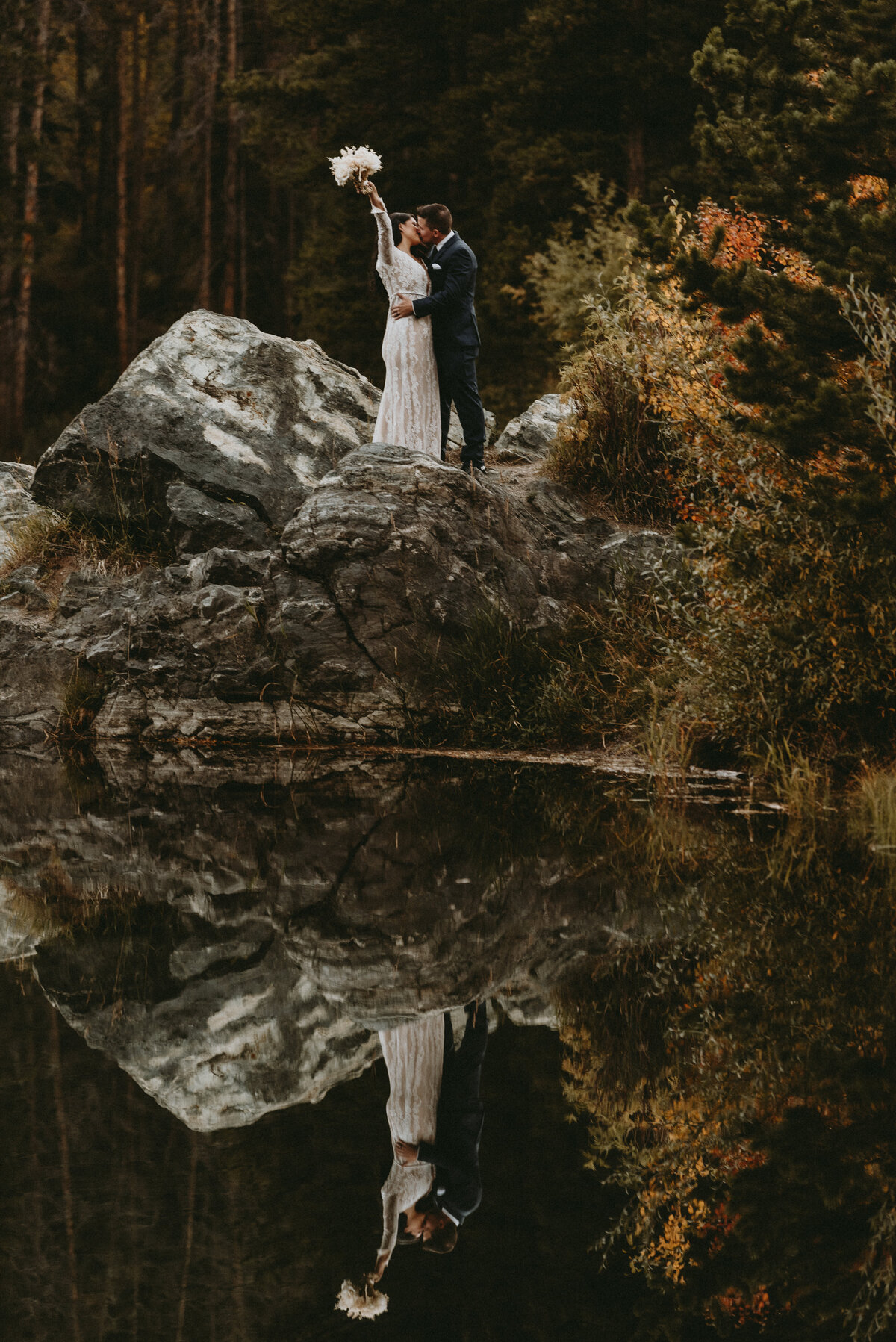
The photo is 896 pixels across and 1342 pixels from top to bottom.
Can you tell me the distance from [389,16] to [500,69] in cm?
242

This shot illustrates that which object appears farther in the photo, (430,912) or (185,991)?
(430,912)

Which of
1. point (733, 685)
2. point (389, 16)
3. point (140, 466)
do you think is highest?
point (389, 16)

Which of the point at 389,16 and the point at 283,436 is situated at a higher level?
the point at 389,16

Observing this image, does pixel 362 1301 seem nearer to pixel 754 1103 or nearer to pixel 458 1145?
pixel 458 1145

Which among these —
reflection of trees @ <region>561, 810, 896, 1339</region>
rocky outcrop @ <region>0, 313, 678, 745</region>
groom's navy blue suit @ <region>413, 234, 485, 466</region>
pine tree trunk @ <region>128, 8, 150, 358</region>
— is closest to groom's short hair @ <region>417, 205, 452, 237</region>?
groom's navy blue suit @ <region>413, 234, 485, 466</region>

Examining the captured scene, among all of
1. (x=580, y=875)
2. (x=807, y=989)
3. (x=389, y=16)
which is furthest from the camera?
(x=389, y=16)

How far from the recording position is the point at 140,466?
11.5m

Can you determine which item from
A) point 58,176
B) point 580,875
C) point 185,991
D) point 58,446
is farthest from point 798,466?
point 58,176

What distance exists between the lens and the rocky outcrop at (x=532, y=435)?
1262 centimetres

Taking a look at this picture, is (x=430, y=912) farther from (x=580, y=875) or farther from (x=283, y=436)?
(x=283, y=436)

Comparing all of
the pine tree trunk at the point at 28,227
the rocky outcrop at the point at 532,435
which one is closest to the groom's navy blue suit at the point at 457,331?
the rocky outcrop at the point at 532,435

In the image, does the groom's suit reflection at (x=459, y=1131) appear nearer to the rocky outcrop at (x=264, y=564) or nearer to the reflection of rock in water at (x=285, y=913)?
the reflection of rock in water at (x=285, y=913)

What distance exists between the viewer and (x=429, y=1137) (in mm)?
2916

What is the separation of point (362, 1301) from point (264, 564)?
839 cm
